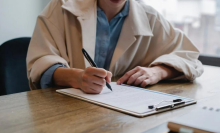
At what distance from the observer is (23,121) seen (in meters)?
0.59

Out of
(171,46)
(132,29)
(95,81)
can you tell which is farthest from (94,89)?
(171,46)

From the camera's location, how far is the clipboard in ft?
2.19

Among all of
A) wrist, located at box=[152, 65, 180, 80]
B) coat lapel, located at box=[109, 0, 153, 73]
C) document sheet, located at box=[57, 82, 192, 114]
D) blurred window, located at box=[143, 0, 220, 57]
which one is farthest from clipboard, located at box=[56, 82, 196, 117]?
blurred window, located at box=[143, 0, 220, 57]

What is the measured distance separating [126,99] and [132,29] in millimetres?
574

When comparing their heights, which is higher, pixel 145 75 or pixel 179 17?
pixel 179 17

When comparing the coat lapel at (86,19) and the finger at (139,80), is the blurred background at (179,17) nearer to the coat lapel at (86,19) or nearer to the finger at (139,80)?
the coat lapel at (86,19)

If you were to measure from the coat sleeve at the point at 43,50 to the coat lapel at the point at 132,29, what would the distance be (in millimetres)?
249

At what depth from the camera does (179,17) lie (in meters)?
2.30

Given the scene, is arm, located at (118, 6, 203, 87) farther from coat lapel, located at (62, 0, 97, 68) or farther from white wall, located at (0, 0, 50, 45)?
white wall, located at (0, 0, 50, 45)

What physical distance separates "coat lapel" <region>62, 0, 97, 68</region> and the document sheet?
322mm

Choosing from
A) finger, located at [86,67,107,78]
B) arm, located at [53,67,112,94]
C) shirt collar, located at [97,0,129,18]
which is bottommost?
arm, located at [53,67,112,94]

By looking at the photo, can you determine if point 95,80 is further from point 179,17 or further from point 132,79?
point 179,17

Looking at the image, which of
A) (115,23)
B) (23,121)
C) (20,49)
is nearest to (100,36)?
(115,23)

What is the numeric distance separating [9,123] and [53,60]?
1.51 feet
